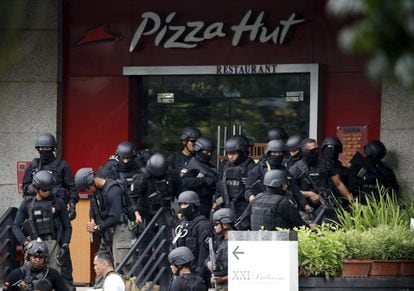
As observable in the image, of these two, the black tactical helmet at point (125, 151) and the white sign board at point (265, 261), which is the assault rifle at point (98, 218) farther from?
the white sign board at point (265, 261)

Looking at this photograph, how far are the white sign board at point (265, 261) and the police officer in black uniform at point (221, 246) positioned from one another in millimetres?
1599

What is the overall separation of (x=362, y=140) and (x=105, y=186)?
3.86m

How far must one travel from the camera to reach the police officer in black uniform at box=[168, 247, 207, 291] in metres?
10.9

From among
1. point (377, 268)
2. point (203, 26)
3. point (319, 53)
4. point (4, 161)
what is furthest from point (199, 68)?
point (377, 268)

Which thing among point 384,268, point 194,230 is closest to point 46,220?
point 194,230

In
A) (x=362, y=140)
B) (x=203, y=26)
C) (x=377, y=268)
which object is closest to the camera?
(x=377, y=268)

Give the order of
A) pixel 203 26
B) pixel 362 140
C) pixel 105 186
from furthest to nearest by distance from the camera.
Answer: pixel 203 26, pixel 362 140, pixel 105 186

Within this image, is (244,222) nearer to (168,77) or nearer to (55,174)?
(55,174)

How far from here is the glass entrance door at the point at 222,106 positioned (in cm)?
1541

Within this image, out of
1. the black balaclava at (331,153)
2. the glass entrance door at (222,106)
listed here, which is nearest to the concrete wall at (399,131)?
the glass entrance door at (222,106)

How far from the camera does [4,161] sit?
15586 millimetres

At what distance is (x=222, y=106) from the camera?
51.7 feet

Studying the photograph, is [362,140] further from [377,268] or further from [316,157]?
[377,268]

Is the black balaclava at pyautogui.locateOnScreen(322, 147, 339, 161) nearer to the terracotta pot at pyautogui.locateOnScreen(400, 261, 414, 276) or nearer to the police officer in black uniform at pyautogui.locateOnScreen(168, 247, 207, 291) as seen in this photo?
the police officer in black uniform at pyautogui.locateOnScreen(168, 247, 207, 291)
